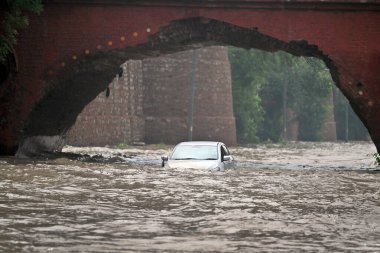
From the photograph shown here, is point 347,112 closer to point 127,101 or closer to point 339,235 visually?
point 127,101

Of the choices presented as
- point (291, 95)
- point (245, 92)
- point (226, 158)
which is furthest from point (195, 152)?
point (291, 95)

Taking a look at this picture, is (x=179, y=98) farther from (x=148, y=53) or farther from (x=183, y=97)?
(x=148, y=53)

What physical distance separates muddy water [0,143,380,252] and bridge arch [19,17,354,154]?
4786mm

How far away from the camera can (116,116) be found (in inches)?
1658

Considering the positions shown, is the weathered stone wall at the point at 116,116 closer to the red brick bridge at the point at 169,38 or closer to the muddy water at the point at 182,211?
the red brick bridge at the point at 169,38

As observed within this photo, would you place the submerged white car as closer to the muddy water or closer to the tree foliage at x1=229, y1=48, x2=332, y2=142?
the muddy water

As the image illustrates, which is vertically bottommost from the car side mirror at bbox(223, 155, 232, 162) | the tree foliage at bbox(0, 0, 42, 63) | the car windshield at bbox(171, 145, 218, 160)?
the car side mirror at bbox(223, 155, 232, 162)

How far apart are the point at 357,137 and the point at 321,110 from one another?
9245 millimetres

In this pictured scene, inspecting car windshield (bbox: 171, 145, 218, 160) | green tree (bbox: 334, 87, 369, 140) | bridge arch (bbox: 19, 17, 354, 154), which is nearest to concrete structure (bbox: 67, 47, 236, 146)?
bridge arch (bbox: 19, 17, 354, 154)

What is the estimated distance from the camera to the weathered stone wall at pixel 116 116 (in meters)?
38.0

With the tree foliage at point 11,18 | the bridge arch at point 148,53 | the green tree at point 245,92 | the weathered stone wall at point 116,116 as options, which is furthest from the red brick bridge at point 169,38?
the green tree at point 245,92

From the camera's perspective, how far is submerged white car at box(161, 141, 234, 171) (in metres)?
19.3

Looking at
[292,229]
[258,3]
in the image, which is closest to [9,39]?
[258,3]

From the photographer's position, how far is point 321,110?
2707 inches
